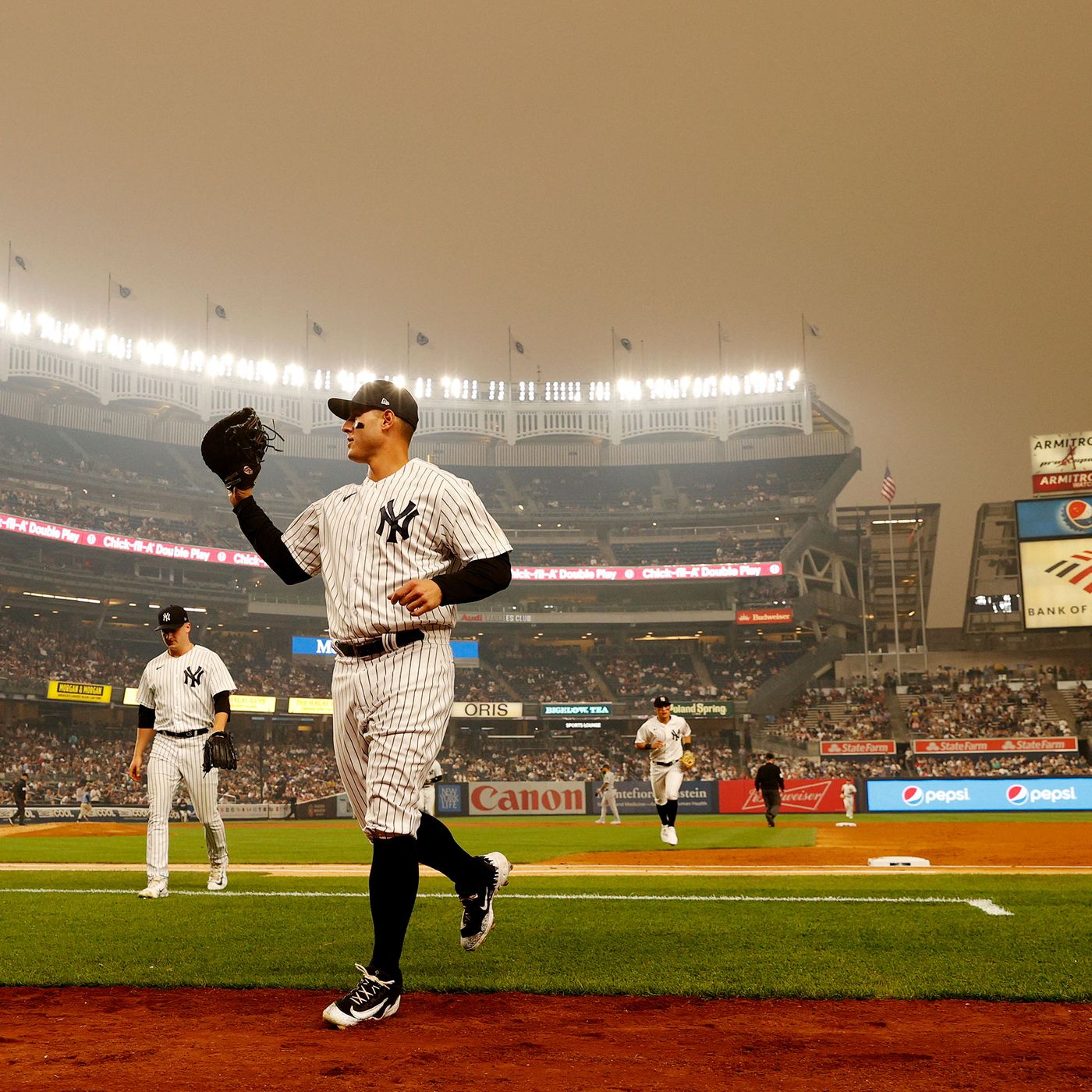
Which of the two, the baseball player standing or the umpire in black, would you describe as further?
the umpire in black

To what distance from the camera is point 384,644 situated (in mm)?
4176

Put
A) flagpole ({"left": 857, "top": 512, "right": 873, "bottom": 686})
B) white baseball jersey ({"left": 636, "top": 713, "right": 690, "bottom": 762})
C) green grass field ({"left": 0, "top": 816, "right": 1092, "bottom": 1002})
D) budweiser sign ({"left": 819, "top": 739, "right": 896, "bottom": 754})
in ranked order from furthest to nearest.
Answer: flagpole ({"left": 857, "top": 512, "right": 873, "bottom": 686}), budweiser sign ({"left": 819, "top": 739, "right": 896, "bottom": 754}), white baseball jersey ({"left": 636, "top": 713, "right": 690, "bottom": 762}), green grass field ({"left": 0, "top": 816, "right": 1092, "bottom": 1002})

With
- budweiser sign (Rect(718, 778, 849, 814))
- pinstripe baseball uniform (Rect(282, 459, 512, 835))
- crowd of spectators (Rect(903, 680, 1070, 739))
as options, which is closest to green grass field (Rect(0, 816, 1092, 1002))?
pinstripe baseball uniform (Rect(282, 459, 512, 835))

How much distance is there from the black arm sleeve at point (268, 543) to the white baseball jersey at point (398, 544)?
187 millimetres

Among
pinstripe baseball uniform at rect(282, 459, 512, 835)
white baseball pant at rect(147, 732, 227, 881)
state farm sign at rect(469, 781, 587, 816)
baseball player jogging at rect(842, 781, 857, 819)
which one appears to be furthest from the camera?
state farm sign at rect(469, 781, 587, 816)

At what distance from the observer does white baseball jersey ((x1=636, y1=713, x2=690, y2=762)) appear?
15273 mm

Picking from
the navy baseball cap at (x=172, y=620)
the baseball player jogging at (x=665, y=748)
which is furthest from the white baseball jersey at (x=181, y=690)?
the baseball player jogging at (x=665, y=748)

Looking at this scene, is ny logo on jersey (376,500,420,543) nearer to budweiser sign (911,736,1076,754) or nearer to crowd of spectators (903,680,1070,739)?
budweiser sign (911,736,1076,754)

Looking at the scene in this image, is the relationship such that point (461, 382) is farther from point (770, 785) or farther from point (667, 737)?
point (667, 737)

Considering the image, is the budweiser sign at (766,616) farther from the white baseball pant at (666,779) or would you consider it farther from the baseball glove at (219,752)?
the baseball glove at (219,752)

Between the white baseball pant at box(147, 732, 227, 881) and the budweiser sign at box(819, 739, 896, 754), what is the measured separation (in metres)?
33.2

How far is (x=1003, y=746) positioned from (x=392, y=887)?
3736 cm

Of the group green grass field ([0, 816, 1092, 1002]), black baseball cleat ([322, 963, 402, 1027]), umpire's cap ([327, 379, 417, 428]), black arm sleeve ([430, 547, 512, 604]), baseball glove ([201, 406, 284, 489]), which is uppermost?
umpire's cap ([327, 379, 417, 428])

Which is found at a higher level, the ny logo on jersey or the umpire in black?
the ny logo on jersey
